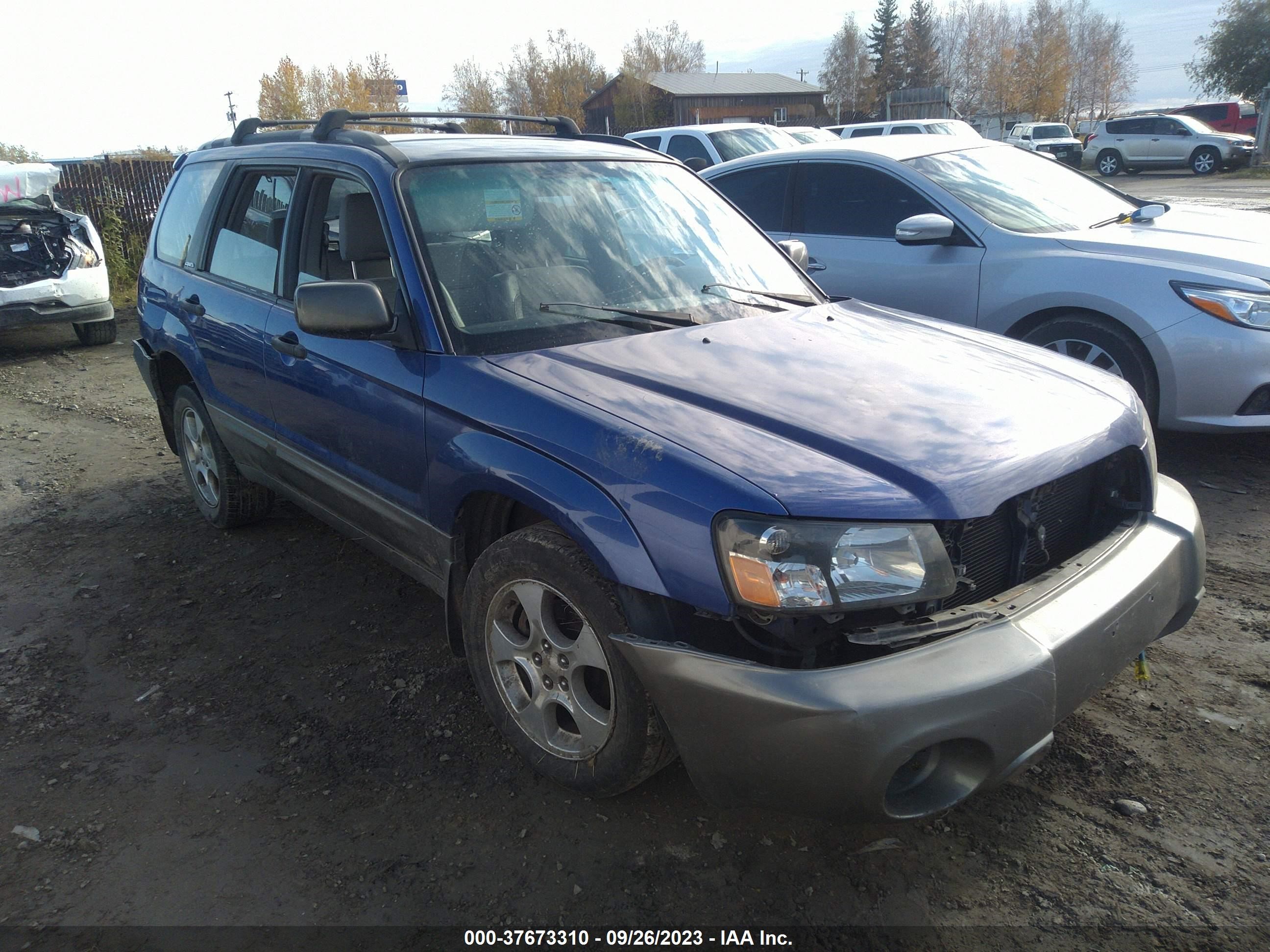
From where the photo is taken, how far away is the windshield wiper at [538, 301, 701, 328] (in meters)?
2.97

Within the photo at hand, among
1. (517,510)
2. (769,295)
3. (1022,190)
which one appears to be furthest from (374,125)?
(1022,190)

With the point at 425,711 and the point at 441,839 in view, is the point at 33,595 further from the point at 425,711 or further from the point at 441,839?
the point at 441,839

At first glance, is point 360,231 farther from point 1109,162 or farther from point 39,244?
point 1109,162

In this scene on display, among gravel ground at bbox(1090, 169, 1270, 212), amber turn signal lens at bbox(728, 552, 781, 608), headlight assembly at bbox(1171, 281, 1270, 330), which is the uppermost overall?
amber turn signal lens at bbox(728, 552, 781, 608)

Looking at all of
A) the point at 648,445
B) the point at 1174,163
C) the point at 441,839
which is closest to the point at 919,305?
the point at 648,445

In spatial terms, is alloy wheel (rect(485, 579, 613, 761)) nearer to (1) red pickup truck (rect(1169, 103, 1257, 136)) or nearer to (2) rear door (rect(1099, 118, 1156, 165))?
(2) rear door (rect(1099, 118, 1156, 165))

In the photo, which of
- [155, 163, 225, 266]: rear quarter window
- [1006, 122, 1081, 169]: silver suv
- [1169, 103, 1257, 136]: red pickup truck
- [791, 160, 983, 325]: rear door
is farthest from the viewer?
[1169, 103, 1257, 136]: red pickup truck

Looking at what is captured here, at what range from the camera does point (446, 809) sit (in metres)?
2.63

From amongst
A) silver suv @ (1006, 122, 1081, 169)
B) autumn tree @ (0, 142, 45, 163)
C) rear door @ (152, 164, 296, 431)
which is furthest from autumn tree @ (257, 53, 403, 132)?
rear door @ (152, 164, 296, 431)

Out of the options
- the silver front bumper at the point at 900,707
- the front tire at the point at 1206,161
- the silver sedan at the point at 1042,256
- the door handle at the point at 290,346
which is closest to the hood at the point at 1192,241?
the silver sedan at the point at 1042,256

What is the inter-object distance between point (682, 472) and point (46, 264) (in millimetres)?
9946

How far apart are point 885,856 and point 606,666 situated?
85 cm

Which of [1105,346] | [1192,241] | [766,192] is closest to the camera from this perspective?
[1105,346]

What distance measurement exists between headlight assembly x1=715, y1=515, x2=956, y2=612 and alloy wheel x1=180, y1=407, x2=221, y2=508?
3334 millimetres
